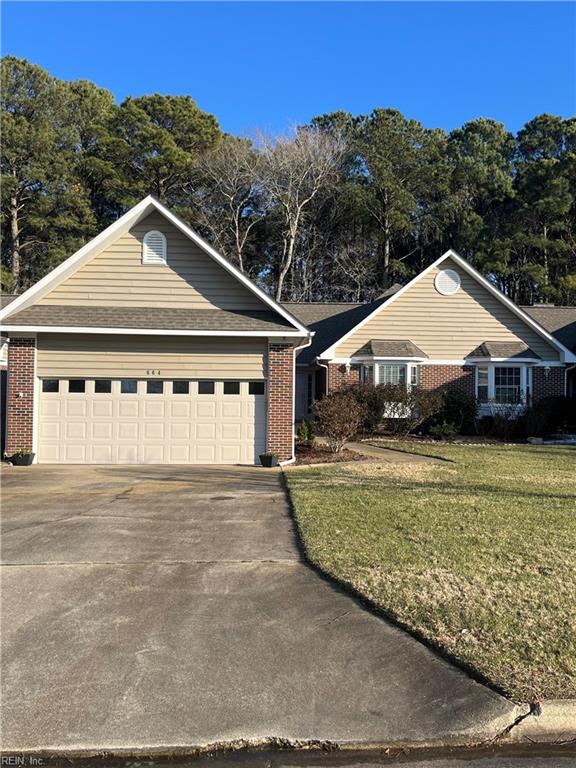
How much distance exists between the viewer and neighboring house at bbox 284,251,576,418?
22141 millimetres

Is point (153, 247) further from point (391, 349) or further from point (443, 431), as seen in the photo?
point (443, 431)

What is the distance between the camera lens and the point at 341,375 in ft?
72.7

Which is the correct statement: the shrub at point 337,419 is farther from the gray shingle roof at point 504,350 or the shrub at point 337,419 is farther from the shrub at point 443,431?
the gray shingle roof at point 504,350

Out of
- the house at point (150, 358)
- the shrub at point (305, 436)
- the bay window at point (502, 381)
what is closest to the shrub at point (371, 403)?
the shrub at point (305, 436)

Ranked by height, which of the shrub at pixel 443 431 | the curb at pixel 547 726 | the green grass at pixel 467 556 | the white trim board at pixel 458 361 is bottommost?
the curb at pixel 547 726

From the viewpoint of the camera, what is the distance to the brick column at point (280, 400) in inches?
557

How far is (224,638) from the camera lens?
4570 mm

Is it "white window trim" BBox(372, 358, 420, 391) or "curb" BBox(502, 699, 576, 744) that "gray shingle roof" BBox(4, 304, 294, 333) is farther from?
"curb" BBox(502, 699, 576, 744)

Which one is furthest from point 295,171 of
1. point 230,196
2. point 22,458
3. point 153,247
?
point 22,458

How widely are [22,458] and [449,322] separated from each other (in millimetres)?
15377

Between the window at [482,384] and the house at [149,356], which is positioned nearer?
the house at [149,356]

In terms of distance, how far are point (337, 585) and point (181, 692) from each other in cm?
216

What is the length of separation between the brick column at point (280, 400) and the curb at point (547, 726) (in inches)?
418

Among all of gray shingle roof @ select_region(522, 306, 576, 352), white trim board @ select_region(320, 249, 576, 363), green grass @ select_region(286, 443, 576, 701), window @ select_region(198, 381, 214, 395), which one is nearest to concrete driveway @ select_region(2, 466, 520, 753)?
green grass @ select_region(286, 443, 576, 701)
